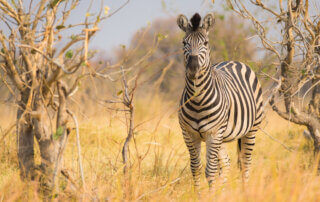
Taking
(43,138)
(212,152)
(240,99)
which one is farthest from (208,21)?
(43,138)

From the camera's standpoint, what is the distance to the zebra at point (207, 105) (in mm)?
3534

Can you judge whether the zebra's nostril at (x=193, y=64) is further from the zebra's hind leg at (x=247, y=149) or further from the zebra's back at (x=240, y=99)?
the zebra's hind leg at (x=247, y=149)

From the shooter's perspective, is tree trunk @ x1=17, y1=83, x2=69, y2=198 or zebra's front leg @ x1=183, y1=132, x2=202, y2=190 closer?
tree trunk @ x1=17, y1=83, x2=69, y2=198

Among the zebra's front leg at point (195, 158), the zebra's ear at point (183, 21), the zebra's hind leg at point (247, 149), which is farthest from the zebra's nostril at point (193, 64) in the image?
the zebra's hind leg at point (247, 149)

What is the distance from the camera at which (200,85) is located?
12.0 ft

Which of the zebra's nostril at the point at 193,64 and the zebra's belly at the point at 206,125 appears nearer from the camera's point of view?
the zebra's nostril at the point at 193,64

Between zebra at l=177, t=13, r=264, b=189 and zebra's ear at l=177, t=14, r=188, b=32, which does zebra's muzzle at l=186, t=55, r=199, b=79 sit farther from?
zebra's ear at l=177, t=14, r=188, b=32

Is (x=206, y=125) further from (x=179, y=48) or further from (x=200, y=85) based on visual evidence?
(x=179, y=48)

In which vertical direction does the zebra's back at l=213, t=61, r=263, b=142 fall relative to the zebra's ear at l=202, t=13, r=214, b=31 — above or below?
below

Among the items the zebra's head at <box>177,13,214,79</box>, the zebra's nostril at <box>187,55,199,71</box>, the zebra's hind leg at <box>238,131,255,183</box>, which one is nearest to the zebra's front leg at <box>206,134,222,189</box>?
the zebra's head at <box>177,13,214,79</box>

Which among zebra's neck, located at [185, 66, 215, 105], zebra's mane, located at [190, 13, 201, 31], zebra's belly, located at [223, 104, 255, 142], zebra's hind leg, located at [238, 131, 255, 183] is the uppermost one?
zebra's mane, located at [190, 13, 201, 31]

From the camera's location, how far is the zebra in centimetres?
353

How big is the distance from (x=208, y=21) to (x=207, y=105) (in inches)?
34.1

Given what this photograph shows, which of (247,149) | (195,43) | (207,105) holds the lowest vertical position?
(247,149)
